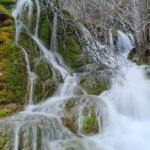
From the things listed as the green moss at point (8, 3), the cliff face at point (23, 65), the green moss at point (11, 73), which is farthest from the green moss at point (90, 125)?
the green moss at point (8, 3)

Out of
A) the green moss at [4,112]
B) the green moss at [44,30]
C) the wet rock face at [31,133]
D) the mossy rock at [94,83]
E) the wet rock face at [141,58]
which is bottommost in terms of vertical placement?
the wet rock face at [31,133]

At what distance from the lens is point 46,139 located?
19.8 feet

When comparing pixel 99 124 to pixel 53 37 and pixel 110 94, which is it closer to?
pixel 110 94

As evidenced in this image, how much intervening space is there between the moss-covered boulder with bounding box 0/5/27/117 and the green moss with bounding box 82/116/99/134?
177 centimetres

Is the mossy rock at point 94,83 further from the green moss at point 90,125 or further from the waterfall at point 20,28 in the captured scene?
the green moss at point 90,125

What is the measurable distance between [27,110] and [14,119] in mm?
1012

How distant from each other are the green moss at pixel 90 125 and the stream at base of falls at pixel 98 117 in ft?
0.31

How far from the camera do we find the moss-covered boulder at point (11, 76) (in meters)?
7.67

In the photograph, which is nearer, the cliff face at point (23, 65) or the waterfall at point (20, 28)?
the cliff face at point (23, 65)

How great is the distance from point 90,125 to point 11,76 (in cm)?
253

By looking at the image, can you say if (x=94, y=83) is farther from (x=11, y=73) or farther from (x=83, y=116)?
(x=11, y=73)

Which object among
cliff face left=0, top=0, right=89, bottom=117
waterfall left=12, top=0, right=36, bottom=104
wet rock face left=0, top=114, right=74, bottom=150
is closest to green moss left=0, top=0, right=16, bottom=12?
waterfall left=12, top=0, right=36, bottom=104

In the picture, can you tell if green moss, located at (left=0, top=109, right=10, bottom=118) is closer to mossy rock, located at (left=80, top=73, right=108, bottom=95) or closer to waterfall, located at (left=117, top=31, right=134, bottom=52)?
mossy rock, located at (left=80, top=73, right=108, bottom=95)

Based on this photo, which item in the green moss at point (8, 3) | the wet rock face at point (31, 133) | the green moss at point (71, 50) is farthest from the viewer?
the green moss at point (8, 3)
